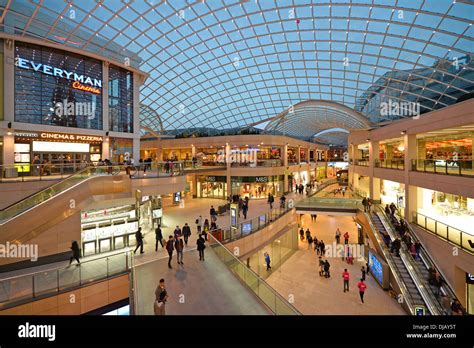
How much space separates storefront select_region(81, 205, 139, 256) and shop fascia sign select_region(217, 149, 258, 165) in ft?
66.9

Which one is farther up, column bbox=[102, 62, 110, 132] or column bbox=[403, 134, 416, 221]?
column bbox=[102, 62, 110, 132]

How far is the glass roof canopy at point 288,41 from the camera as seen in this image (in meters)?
20.0

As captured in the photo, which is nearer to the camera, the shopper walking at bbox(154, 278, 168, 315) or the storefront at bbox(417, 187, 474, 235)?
the shopper walking at bbox(154, 278, 168, 315)

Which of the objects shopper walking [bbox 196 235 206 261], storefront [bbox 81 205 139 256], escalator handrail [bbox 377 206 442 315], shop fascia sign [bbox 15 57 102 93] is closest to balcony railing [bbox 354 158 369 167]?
escalator handrail [bbox 377 206 442 315]

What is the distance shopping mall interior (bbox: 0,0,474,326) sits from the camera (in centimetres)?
1174

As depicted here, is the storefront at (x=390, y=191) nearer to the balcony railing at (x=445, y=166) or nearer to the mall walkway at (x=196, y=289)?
the balcony railing at (x=445, y=166)

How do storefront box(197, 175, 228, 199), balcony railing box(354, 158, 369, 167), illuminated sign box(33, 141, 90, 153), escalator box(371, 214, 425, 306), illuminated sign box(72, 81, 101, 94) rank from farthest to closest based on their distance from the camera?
storefront box(197, 175, 228, 199), balcony railing box(354, 158, 369, 167), illuminated sign box(72, 81, 101, 94), illuminated sign box(33, 141, 90, 153), escalator box(371, 214, 425, 306)

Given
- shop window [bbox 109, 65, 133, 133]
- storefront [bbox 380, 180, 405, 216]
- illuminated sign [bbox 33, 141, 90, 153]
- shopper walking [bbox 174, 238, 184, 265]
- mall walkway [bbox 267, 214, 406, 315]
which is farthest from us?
storefront [bbox 380, 180, 405, 216]

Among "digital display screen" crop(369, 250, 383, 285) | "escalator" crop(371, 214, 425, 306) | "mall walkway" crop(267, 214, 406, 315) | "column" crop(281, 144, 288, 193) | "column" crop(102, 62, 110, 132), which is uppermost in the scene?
"column" crop(102, 62, 110, 132)

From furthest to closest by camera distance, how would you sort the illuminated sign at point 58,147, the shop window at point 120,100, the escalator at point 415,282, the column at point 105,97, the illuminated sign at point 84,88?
the shop window at point 120,100 → the column at point 105,97 → the illuminated sign at point 84,88 → the illuminated sign at point 58,147 → the escalator at point 415,282

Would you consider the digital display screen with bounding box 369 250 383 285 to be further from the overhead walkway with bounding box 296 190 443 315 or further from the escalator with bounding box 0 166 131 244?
the escalator with bounding box 0 166 131 244

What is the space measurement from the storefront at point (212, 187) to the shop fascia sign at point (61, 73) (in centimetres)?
1870

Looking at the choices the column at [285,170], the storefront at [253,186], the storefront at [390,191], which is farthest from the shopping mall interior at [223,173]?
the column at [285,170]
